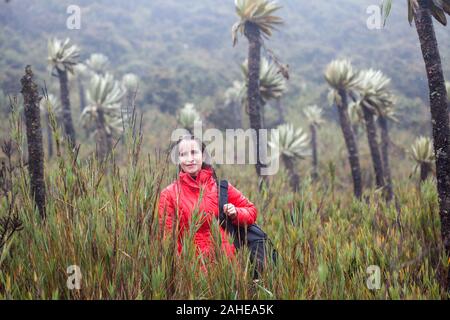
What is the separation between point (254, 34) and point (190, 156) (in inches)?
309

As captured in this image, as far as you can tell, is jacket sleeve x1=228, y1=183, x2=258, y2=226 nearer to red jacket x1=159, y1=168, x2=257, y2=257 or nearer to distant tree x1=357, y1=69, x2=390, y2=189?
red jacket x1=159, y1=168, x2=257, y2=257

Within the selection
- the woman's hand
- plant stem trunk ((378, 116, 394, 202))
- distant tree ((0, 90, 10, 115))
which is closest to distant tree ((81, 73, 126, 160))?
plant stem trunk ((378, 116, 394, 202))

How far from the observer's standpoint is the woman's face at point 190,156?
3543 millimetres

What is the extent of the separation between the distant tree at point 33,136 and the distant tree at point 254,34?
19.0ft

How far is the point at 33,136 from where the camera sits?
5.26 m

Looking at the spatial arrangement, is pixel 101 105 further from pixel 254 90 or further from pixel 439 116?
pixel 439 116

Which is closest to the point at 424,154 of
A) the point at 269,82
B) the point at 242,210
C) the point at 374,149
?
the point at 374,149

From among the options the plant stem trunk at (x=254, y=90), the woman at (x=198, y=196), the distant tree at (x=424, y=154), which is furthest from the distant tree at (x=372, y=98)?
the woman at (x=198, y=196)

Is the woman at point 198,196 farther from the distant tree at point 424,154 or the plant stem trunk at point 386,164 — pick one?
the distant tree at point 424,154

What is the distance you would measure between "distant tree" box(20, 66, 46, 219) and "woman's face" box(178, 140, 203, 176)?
242 centimetres

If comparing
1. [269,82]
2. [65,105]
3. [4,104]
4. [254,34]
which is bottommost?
[65,105]

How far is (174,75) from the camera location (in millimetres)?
34062

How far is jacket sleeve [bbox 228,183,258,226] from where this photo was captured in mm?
3412

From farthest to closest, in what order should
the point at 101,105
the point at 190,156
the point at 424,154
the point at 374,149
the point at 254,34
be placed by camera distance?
1. the point at 101,105
2. the point at 424,154
3. the point at 374,149
4. the point at 254,34
5. the point at 190,156
